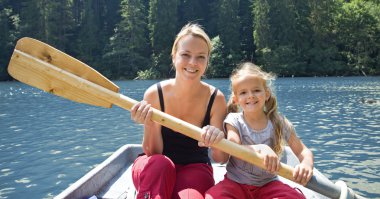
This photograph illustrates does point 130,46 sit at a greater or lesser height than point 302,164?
lesser

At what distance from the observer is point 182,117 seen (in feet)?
9.68

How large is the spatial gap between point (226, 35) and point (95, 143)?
40990 mm

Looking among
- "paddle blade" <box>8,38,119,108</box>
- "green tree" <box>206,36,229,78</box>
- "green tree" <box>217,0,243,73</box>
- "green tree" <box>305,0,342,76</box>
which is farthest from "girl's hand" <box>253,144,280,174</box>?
"green tree" <box>217,0,243,73</box>

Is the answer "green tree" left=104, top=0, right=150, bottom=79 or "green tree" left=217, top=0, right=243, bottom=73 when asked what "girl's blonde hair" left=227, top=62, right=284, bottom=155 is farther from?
"green tree" left=104, top=0, right=150, bottom=79

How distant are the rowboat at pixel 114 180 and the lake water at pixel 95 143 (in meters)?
1.68

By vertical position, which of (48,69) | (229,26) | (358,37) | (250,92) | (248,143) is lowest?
(248,143)

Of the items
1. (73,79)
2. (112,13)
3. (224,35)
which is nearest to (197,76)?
(73,79)

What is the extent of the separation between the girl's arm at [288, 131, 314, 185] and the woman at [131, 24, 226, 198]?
54 cm

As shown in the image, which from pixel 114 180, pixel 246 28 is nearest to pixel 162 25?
pixel 246 28

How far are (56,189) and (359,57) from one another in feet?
137

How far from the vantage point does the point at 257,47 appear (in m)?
46.4

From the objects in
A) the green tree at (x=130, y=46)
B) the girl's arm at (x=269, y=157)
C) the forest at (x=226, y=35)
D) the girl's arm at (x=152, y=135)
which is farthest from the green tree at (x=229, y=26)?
the girl's arm at (x=269, y=157)

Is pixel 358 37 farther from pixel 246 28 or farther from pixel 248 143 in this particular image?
pixel 248 143

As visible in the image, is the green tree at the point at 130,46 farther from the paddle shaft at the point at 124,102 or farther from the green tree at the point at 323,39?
the paddle shaft at the point at 124,102
